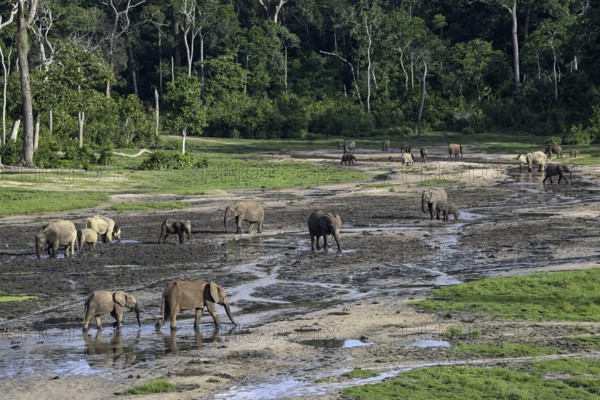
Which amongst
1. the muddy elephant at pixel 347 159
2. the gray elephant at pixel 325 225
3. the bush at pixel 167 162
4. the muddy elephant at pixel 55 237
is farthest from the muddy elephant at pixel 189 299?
the muddy elephant at pixel 347 159

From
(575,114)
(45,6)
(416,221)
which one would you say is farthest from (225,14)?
(416,221)

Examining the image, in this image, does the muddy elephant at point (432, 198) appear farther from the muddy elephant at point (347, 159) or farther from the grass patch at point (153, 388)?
the muddy elephant at point (347, 159)

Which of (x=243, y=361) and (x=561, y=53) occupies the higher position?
(x=561, y=53)

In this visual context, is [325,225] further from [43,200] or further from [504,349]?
[43,200]

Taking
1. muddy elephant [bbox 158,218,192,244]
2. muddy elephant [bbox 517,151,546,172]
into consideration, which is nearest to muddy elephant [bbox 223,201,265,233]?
muddy elephant [bbox 158,218,192,244]

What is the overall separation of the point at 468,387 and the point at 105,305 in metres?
7.42

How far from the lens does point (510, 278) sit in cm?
2378

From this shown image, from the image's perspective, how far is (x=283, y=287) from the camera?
24266 millimetres

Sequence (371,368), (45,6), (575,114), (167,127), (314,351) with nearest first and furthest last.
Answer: (371,368) < (314,351) < (167,127) < (45,6) < (575,114)

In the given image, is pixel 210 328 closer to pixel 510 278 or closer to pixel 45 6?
pixel 510 278

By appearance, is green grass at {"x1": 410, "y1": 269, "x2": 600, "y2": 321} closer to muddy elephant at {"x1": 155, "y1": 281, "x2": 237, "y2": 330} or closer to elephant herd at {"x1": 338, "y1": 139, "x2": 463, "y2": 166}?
muddy elephant at {"x1": 155, "y1": 281, "x2": 237, "y2": 330}

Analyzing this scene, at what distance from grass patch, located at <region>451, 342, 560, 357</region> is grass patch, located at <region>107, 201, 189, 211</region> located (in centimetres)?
2415

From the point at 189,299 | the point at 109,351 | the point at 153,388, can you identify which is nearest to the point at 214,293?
the point at 189,299

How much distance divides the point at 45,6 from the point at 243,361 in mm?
60577
